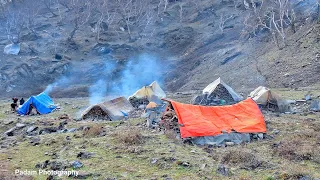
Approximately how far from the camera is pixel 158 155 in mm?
8945

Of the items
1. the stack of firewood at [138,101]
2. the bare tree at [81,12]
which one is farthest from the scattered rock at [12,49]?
the stack of firewood at [138,101]

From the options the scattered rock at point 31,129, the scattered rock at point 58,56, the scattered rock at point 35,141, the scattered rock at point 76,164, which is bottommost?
the scattered rock at point 76,164

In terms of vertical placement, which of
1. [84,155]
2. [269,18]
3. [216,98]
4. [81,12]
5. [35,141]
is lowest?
[84,155]

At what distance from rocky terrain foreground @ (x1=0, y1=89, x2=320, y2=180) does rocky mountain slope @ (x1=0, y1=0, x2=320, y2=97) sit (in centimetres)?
1466

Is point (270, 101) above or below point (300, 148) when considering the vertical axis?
above

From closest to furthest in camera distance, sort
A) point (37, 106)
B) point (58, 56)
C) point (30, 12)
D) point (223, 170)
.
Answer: point (223, 170)
point (37, 106)
point (58, 56)
point (30, 12)

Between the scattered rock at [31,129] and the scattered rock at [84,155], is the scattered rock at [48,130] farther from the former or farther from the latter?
the scattered rock at [84,155]

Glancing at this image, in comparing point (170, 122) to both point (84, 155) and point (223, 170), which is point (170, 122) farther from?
point (223, 170)

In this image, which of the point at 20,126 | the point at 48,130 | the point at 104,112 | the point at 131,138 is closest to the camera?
the point at 131,138

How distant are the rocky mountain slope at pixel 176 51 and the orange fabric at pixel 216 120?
1299 centimetres

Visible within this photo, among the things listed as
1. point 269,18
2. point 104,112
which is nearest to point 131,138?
point 104,112

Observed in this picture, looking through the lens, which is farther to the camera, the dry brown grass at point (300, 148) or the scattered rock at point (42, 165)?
the dry brown grass at point (300, 148)

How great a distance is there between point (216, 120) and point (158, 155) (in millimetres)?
2827

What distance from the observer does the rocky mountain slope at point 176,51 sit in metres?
27.1
